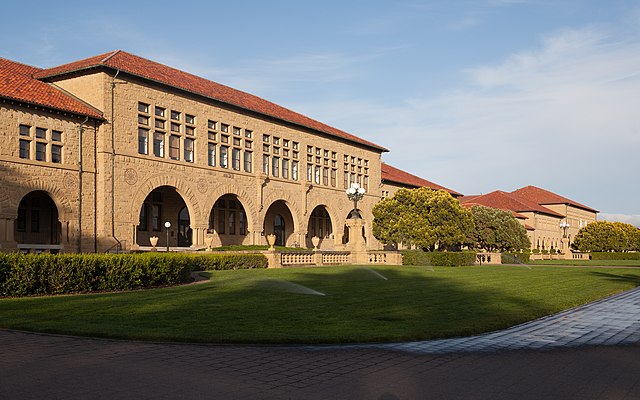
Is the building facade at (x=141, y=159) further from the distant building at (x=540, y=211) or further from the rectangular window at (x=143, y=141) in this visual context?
the distant building at (x=540, y=211)

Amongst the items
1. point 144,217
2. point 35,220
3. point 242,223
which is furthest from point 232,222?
point 35,220

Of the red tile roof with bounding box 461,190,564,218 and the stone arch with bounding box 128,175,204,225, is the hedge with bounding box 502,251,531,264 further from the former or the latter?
the red tile roof with bounding box 461,190,564,218

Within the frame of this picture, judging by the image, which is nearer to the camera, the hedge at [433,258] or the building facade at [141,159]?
the building facade at [141,159]

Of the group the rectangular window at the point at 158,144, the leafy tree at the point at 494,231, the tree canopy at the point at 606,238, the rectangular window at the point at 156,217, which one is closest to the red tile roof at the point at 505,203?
the tree canopy at the point at 606,238

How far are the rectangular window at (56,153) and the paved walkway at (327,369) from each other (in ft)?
89.1

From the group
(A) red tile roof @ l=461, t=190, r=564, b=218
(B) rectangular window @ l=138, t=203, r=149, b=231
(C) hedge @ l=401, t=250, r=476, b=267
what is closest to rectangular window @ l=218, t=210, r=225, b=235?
(B) rectangular window @ l=138, t=203, r=149, b=231

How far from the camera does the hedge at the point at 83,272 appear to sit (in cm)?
1820

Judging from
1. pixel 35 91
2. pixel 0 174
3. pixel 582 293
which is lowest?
pixel 582 293

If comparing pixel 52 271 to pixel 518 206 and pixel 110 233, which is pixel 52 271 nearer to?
A: pixel 110 233

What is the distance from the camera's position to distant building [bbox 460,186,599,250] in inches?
4360

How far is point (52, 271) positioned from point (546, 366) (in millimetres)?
15324

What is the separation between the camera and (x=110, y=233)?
3766 cm

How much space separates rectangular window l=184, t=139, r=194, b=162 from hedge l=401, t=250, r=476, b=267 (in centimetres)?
1711

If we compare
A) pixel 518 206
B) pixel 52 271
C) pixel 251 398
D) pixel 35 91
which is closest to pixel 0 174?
pixel 35 91
